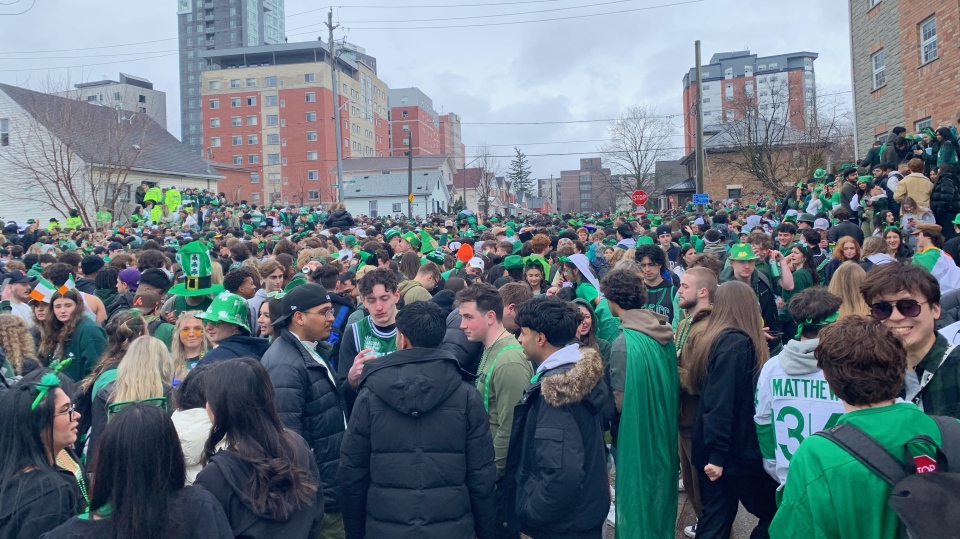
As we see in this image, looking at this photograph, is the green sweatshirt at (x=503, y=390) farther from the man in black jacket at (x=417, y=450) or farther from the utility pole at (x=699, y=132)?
the utility pole at (x=699, y=132)

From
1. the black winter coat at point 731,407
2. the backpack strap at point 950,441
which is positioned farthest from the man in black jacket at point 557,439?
the backpack strap at point 950,441

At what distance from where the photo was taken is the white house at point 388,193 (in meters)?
73.4

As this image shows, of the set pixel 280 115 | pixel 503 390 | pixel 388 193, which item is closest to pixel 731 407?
pixel 503 390

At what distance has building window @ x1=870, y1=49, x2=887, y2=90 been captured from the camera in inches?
888

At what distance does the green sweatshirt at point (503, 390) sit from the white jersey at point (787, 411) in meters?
1.41

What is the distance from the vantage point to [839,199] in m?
15.8

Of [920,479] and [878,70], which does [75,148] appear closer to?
[878,70]

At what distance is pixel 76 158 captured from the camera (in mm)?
37719

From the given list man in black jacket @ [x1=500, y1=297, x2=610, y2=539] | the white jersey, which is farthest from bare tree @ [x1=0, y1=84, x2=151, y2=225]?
the white jersey

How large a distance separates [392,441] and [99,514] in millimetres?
1503

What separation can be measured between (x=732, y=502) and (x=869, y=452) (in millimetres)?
2501

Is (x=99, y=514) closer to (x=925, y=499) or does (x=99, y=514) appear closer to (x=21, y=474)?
(x=21, y=474)

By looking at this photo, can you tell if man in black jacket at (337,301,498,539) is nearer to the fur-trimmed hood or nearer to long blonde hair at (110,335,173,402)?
the fur-trimmed hood

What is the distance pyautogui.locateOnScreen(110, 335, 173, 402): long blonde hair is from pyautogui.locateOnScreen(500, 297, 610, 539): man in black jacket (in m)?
2.03
